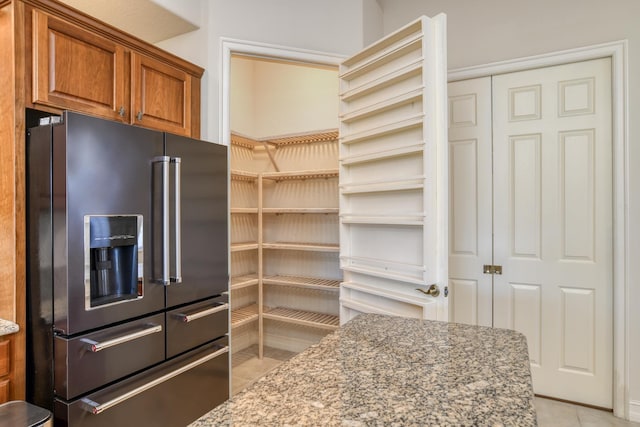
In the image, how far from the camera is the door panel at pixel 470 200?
2.73 m

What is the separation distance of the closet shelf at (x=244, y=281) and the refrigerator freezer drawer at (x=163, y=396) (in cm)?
96

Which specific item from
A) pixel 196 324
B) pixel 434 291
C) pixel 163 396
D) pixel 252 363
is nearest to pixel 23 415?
pixel 163 396

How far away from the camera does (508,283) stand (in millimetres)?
2668

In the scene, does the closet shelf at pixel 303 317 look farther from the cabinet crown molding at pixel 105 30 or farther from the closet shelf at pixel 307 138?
the cabinet crown molding at pixel 105 30

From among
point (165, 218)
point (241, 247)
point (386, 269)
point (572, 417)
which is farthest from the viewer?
point (241, 247)

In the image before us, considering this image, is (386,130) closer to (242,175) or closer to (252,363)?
(242,175)

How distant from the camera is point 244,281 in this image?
329 centimetres

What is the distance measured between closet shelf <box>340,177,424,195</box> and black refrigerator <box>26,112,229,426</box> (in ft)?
2.70

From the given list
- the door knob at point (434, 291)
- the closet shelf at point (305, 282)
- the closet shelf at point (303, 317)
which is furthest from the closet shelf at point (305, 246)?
the door knob at point (434, 291)

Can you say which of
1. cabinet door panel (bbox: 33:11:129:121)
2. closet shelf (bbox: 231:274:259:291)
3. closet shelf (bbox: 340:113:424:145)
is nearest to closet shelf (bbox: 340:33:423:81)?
closet shelf (bbox: 340:113:424:145)

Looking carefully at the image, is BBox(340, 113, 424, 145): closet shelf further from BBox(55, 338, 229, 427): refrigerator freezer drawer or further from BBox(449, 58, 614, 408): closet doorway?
BBox(55, 338, 229, 427): refrigerator freezer drawer

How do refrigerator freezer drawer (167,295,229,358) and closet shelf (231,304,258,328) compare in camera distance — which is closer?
refrigerator freezer drawer (167,295,229,358)

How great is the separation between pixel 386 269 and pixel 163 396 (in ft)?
4.23

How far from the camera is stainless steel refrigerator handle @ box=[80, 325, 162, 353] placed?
4.84 feet
